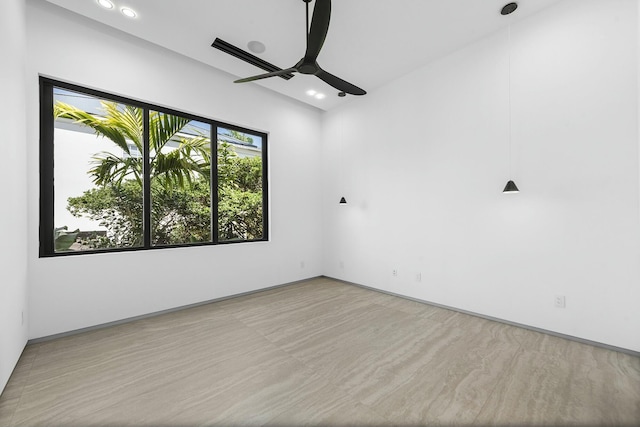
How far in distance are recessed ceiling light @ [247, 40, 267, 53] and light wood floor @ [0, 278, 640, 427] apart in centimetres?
326

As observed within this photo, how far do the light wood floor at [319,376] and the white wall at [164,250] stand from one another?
0.39 metres

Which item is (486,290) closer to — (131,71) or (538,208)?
(538,208)

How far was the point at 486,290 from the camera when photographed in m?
3.14

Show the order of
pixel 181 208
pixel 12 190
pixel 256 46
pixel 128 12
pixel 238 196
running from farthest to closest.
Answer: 1. pixel 238 196
2. pixel 181 208
3. pixel 256 46
4. pixel 128 12
5. pixel 12 190

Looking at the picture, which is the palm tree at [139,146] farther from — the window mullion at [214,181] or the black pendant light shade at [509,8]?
the black pendant light shade at [509,8]

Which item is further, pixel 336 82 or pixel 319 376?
pixel 336 82

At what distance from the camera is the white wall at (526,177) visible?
2359 millimetres

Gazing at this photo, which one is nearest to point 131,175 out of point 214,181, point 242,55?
point 214,181

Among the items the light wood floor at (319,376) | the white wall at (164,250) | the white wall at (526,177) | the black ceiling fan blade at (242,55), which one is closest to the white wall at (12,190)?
the white wall at (164,250)

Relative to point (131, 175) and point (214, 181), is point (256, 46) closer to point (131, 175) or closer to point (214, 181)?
point (214, 181)

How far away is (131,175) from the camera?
129 inches

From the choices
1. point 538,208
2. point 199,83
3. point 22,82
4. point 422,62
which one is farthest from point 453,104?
point 22,82

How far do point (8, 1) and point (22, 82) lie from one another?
648mm

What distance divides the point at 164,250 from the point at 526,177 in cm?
426
